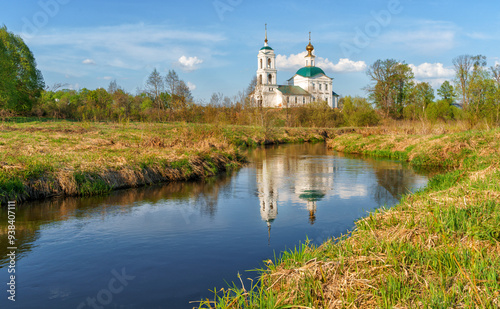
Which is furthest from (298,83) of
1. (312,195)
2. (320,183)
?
(312,195)

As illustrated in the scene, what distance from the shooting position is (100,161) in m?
12.1

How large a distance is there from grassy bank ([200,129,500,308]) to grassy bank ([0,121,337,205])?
7.19 metres

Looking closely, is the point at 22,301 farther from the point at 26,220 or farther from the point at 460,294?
the point at 460,294

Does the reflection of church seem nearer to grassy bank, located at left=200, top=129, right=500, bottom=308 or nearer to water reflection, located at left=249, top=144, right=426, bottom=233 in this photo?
water reflection, located at left=249, top=144, right=426, bottom=233

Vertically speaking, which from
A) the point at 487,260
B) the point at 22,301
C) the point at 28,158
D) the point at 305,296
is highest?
the point at 28,158

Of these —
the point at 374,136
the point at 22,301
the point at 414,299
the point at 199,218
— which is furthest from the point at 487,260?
the point at 374,136

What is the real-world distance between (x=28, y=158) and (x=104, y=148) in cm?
390

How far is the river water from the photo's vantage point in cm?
536

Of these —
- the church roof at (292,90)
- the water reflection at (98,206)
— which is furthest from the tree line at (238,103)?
the church roof at (292,90)

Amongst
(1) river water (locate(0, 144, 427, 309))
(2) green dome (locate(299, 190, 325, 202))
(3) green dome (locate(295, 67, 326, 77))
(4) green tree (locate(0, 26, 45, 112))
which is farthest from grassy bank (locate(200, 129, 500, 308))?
(3) green dome (locate(295, 67, 326, 77))

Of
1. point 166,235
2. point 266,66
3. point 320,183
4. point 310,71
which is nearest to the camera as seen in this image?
point 166,235

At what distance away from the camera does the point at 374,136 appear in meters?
28.8

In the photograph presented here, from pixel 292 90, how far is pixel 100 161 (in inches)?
3650

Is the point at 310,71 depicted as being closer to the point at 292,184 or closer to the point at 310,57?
the point at 310,57
